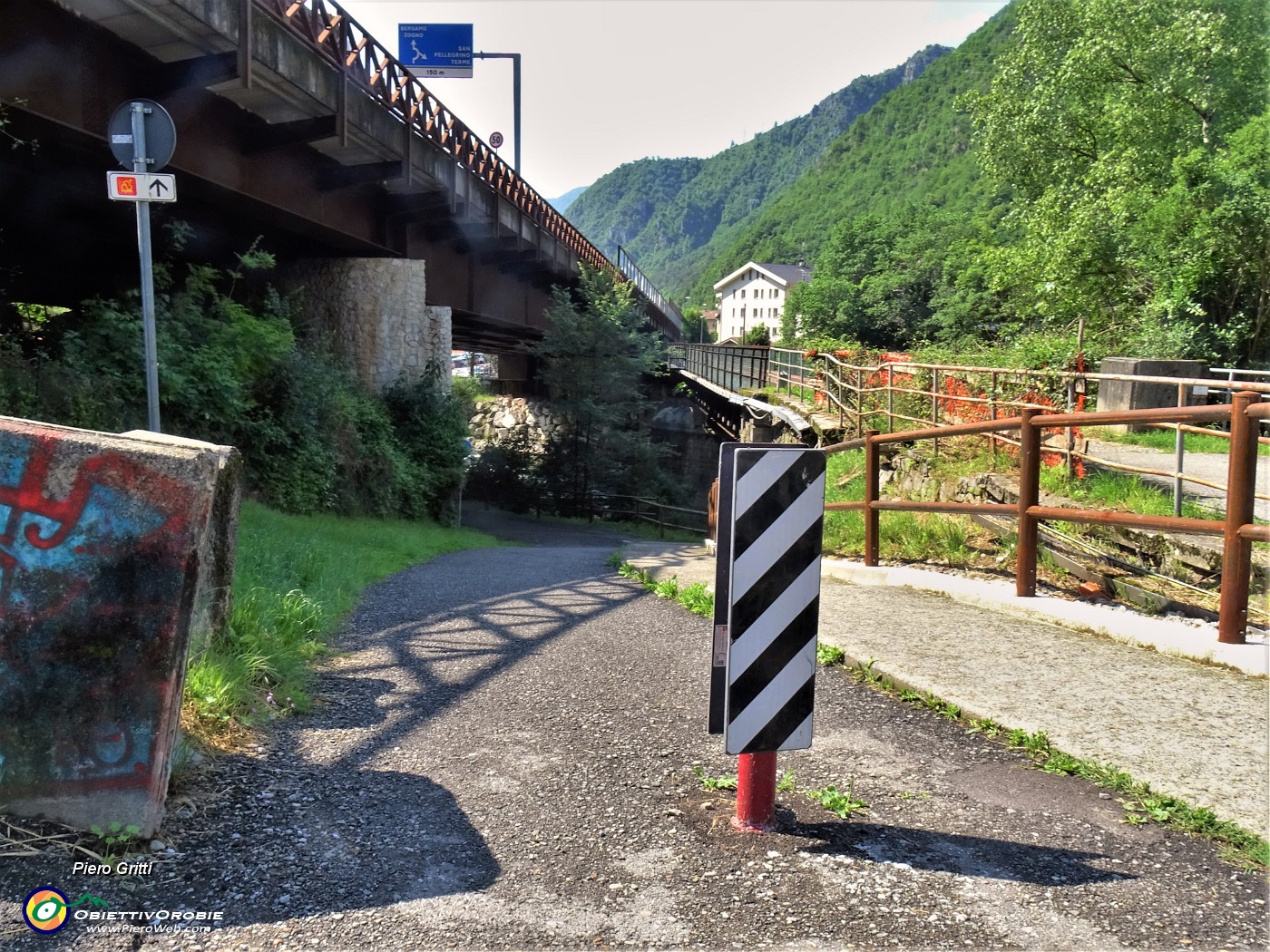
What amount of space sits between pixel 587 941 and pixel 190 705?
2.18m

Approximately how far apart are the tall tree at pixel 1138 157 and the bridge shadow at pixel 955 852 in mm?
17329

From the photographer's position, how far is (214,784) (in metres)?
3.32

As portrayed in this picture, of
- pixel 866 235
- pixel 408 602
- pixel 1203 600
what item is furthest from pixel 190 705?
pixel 866 235

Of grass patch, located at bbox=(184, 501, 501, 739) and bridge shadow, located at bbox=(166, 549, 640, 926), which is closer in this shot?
bridge shadow, located at bbox=(166, 549, 640, 926)

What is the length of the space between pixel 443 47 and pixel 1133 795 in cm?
3435

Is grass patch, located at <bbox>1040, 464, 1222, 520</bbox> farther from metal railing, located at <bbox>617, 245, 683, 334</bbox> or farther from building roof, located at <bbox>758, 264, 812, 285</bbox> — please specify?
building roof, located at <bbox>758, 264, 812, 285</bbox>

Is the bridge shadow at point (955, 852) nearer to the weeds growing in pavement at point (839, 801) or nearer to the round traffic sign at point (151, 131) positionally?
the weeds growing in pavement at point (839, 801)

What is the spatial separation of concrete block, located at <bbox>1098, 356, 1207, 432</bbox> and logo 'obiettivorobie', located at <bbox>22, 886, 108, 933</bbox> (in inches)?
408

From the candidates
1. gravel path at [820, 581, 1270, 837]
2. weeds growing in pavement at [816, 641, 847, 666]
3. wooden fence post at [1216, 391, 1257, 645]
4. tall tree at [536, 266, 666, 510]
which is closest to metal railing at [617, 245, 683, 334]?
tall tree at [536, 266, 666, 510]

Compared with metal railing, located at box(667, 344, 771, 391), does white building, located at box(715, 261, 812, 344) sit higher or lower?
higher

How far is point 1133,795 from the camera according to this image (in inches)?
132

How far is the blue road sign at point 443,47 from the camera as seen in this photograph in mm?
32156

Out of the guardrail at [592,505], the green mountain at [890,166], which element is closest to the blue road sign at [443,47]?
the guardrail at [592,505]

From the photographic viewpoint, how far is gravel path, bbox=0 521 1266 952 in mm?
2529
